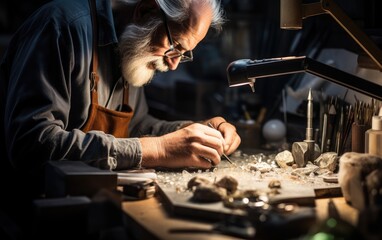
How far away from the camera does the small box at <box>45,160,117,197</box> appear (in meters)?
2.28

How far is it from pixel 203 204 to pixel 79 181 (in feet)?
1.54

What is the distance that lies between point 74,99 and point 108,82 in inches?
11.7

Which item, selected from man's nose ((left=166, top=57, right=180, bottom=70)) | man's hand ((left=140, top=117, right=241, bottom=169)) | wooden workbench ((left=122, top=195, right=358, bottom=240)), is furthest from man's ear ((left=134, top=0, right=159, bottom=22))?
wooden workbench ((left=122, top=195, right=358, bottom=240))

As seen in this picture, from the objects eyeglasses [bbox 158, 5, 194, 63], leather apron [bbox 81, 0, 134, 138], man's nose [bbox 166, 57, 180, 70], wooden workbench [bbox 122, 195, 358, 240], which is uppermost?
eyeglasses [bbox 158, 5, 194, 63]

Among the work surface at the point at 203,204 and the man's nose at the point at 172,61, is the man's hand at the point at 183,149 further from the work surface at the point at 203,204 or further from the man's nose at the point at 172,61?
the man's nose at the point at 172,61

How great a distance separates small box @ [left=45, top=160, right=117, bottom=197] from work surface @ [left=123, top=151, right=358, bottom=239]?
0.12 meters

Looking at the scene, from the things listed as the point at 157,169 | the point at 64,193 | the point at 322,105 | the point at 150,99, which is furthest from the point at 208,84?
the point at 64,193

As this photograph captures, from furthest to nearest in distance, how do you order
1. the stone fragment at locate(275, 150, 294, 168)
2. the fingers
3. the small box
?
the fingers → the stone fragment at locate(275, 150, 294, 168) → the small box

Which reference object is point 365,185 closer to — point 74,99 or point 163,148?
point 163,148

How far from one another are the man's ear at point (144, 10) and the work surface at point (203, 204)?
834 millimetres

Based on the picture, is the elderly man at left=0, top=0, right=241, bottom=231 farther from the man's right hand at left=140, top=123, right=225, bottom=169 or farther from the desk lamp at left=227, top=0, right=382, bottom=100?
the desk lamp at left=227, top=0, right=382, bottom=100

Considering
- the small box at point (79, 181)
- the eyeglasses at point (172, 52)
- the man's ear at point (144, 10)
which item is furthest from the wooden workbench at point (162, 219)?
the man's ear at point (144, 10)

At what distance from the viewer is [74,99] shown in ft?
10.1

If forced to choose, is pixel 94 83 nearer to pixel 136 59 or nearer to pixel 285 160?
pixel 136 59
